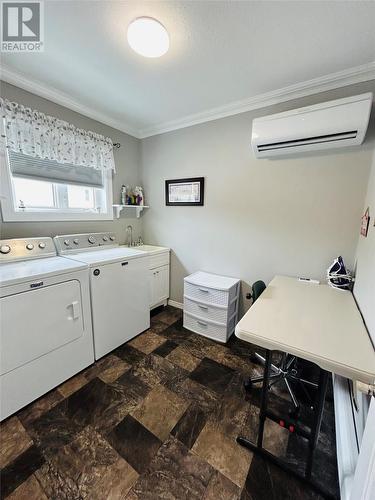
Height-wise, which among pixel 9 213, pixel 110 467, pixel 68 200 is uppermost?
pixel 68 200

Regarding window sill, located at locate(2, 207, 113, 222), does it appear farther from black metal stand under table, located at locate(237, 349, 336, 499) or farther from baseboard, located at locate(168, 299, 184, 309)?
black metal stand under table, located at locate(237, 349, 336, 499)

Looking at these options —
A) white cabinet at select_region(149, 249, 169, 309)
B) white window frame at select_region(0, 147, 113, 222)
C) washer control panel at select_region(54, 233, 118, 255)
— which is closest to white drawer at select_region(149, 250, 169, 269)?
white cabinet at select_region(149, 249, 169, 309)

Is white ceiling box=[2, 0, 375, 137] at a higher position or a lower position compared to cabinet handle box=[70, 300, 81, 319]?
higher

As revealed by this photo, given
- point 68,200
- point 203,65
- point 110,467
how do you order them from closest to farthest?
1. point 110,467
2. point 203,65
3. point 68,200

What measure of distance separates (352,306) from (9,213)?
2.86 meters

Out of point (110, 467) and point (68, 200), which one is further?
point (68, 200)

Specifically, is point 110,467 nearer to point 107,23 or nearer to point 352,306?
point 352,306

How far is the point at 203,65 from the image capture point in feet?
5.16

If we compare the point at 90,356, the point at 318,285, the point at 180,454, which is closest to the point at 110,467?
the point at 180,454

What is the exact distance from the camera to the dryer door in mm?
1307

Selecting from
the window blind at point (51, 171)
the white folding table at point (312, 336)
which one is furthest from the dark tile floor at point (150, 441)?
the window blind at point (51, 171)

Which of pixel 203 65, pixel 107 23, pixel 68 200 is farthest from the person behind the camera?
pixel 68 200

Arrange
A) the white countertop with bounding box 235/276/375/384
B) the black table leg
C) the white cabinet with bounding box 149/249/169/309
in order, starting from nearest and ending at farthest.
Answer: the white countertop with bounding box 235/276/375/384 < the black table leg < the white cabinet with bounding box 149/249/169/309

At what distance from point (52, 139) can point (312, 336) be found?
2654mm
